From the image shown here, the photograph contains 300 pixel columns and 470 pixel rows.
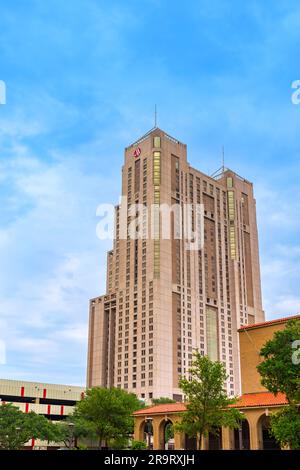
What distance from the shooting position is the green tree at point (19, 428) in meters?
72.5

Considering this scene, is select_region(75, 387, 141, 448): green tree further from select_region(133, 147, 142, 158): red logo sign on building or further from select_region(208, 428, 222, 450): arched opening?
select_region(133, 147, 142, 158): red logo sign on building

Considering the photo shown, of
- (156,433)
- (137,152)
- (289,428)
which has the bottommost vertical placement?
(156,433)

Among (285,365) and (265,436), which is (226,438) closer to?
(265,436)

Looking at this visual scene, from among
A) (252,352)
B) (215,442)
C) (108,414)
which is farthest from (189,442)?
(252,352)

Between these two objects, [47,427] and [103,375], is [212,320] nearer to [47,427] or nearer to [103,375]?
[103,375]

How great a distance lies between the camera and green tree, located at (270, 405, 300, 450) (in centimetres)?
3934

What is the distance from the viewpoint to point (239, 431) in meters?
57.1

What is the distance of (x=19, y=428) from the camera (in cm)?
7475

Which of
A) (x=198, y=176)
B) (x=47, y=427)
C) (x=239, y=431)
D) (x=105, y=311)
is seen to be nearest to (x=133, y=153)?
(x=198, y=176)

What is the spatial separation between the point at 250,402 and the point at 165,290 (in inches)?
4141

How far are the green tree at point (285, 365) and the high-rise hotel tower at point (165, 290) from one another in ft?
366

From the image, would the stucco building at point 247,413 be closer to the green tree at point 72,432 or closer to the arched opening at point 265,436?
the arched opening at point 265,436

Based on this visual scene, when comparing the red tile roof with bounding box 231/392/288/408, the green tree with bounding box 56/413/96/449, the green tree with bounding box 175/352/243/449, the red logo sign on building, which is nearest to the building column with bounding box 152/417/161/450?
the red tile roof with bounding box 231/392/288/408

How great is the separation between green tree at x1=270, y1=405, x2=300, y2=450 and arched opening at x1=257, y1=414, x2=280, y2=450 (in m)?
13.6
